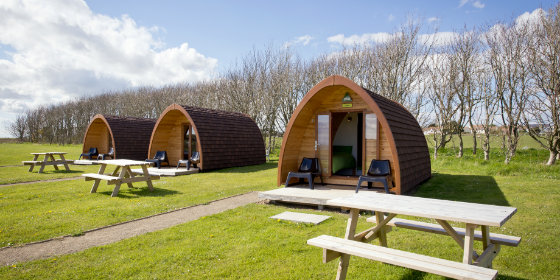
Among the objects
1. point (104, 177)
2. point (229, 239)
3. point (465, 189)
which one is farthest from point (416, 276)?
point (104, 177)

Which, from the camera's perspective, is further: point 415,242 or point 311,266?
point 415,242

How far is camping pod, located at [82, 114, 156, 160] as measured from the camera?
17641 mm

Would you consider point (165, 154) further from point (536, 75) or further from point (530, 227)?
point (536, 75)

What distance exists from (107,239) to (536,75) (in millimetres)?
16487

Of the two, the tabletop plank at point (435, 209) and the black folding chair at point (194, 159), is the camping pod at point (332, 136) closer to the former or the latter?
the tabletop plank at point (435, 209)

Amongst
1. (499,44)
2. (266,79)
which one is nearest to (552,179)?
(499,44)

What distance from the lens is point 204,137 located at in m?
13.7

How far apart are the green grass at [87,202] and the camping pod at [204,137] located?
2.22 metres

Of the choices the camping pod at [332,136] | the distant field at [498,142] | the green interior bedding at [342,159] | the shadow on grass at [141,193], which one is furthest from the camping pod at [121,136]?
the distant field at [498,142]

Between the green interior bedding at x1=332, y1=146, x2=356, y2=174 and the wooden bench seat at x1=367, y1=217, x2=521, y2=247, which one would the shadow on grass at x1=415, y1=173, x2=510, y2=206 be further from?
the wooden bench seat at x1=367, y1=217, x2=521, y2=247

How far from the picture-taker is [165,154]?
48.8 feet

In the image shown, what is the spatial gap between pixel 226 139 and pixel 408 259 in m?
12.6

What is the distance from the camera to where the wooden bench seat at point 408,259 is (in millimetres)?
2592

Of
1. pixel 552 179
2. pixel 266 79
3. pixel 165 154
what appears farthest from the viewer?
pixel 266 79
